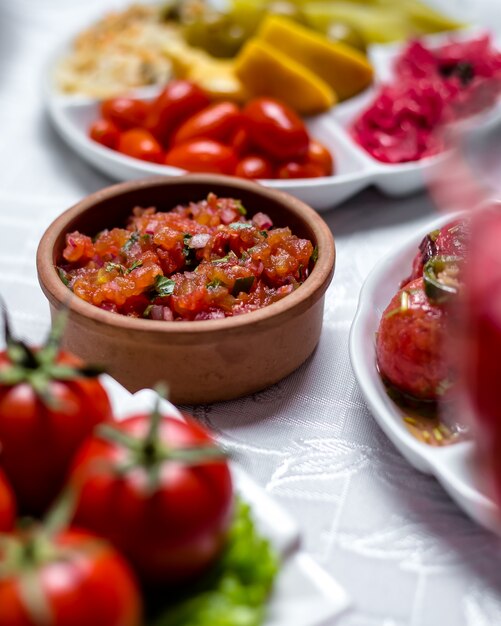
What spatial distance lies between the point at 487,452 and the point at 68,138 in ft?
4.98

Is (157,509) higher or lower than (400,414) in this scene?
higher

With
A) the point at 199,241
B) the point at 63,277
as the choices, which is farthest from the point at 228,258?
the point at 63,277

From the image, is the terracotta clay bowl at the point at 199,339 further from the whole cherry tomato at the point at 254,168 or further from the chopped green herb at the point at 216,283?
the whole cherry tomato at the point at 254,168

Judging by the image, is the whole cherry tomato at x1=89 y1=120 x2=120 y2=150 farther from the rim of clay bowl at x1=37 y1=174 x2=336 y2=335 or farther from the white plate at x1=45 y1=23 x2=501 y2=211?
the rim of clay bowl at x1=37 y1=174 x2=336 y2=335

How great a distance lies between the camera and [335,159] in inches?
82.7

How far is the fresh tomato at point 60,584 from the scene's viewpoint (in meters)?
0.71

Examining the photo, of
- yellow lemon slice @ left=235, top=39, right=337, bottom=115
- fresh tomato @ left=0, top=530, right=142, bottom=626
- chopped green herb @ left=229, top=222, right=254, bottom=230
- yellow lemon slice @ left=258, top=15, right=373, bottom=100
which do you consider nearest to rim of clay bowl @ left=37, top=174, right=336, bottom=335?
chopped green herb @ left=229, top=222, right=254, bottom=230

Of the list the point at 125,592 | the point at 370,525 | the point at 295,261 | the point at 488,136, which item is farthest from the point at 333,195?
the point at 125,592

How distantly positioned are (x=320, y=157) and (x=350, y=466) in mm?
958

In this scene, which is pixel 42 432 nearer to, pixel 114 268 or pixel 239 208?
pixel 114 268

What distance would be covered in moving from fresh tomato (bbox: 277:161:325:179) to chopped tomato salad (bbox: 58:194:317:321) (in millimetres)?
454

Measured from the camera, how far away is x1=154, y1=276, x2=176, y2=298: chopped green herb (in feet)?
4.40

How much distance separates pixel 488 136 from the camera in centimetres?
125

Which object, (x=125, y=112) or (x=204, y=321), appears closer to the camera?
(x=204, y=321)
